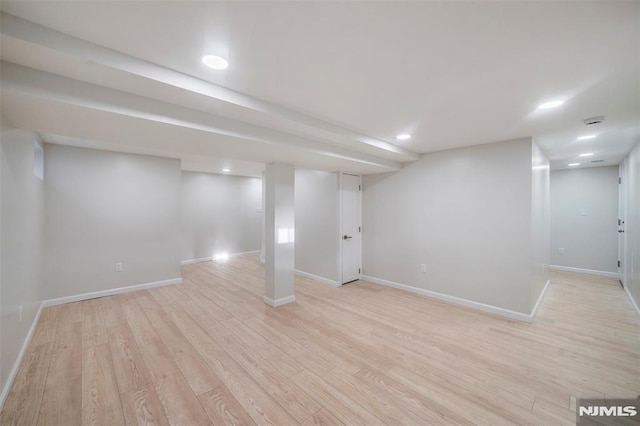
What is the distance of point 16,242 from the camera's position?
240 centimetres

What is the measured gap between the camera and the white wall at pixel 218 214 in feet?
22.0

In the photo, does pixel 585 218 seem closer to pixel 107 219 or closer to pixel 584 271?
pixel 584 271

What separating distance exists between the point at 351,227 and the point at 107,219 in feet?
14.1

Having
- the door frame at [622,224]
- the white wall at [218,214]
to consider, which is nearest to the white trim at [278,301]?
the white wall at [218,214]

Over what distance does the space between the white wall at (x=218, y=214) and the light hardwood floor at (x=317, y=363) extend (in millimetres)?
3019

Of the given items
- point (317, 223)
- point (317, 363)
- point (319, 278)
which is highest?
point (317, 223)

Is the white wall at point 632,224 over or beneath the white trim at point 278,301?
over

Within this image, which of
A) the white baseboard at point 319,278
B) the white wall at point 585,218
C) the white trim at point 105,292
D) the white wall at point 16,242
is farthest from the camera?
the white wall at point 585,218

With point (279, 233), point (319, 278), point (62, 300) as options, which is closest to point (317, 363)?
point (279, 233)

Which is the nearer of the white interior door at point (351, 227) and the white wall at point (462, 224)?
the white wall at point (462, 224)

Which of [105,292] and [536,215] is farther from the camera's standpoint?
[105,292]

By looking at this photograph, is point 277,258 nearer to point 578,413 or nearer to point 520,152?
point 578,413

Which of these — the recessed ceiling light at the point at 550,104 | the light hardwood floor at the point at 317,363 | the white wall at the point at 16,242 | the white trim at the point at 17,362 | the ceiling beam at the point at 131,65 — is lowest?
the light hardwood floor at the point at 317,363

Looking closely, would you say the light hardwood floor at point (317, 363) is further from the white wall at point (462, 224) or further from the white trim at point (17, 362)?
the white wall at point (462, 224)
